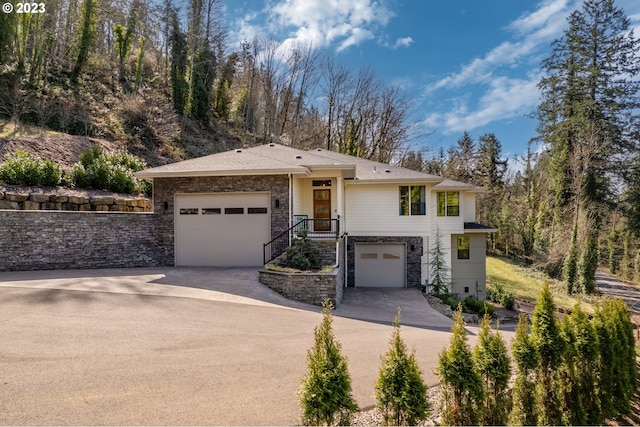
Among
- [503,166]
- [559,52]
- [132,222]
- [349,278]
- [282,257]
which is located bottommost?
[349,278]

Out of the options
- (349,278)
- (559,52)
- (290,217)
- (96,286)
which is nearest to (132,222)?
(96,286)

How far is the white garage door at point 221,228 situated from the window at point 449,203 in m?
7.85

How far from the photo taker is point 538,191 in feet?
90.0

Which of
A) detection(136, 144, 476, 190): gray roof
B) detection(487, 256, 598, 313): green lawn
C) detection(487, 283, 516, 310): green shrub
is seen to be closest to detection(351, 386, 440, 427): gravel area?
detection(136, 144, 476, 190): gray roof

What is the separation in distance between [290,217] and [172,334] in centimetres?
614

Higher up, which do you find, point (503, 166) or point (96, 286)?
point (503, 166)

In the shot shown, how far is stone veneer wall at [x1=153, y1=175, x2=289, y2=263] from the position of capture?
11.5 m

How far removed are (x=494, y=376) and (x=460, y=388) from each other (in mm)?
566

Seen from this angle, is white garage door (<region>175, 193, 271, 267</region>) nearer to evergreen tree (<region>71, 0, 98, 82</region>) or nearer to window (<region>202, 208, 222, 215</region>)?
window (<region>202, 208, 222, 215</region>)

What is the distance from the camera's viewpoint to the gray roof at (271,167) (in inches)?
440

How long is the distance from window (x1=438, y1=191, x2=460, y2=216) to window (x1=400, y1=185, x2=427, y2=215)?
1382 millimetres

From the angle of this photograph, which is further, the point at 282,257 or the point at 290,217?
the point at 290,217

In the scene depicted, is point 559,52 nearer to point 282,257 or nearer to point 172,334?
point 282,257

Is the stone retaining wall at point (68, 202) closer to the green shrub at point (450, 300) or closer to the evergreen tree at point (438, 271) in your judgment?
the evergreen tree at point (438, 271)
